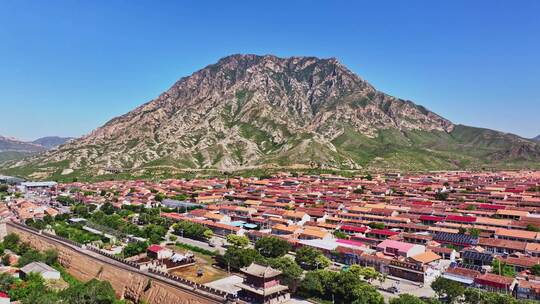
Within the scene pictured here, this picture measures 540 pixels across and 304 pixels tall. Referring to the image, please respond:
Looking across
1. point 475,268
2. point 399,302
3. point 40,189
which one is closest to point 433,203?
point 475,268

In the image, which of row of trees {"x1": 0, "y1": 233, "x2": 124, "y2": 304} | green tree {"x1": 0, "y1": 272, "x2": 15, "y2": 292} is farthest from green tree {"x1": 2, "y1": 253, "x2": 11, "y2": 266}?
green tree {"x1": 0, "y1": 272, "x2": 15, "y2": 292}

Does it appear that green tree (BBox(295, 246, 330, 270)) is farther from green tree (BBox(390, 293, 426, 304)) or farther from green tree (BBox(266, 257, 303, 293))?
green tree (BBox(390, 293, 426, 304))

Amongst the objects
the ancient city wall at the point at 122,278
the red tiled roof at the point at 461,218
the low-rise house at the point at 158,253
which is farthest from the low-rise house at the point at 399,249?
the low-rise house at the point at 158,253

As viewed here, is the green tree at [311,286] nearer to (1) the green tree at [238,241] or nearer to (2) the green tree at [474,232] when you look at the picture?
(1) the green tree at [238,241]

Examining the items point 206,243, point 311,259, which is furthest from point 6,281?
point 311,259

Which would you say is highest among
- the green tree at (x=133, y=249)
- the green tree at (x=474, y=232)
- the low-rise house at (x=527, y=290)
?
the green tree at (x=474, y=232)

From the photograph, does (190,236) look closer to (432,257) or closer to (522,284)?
(432,257)
